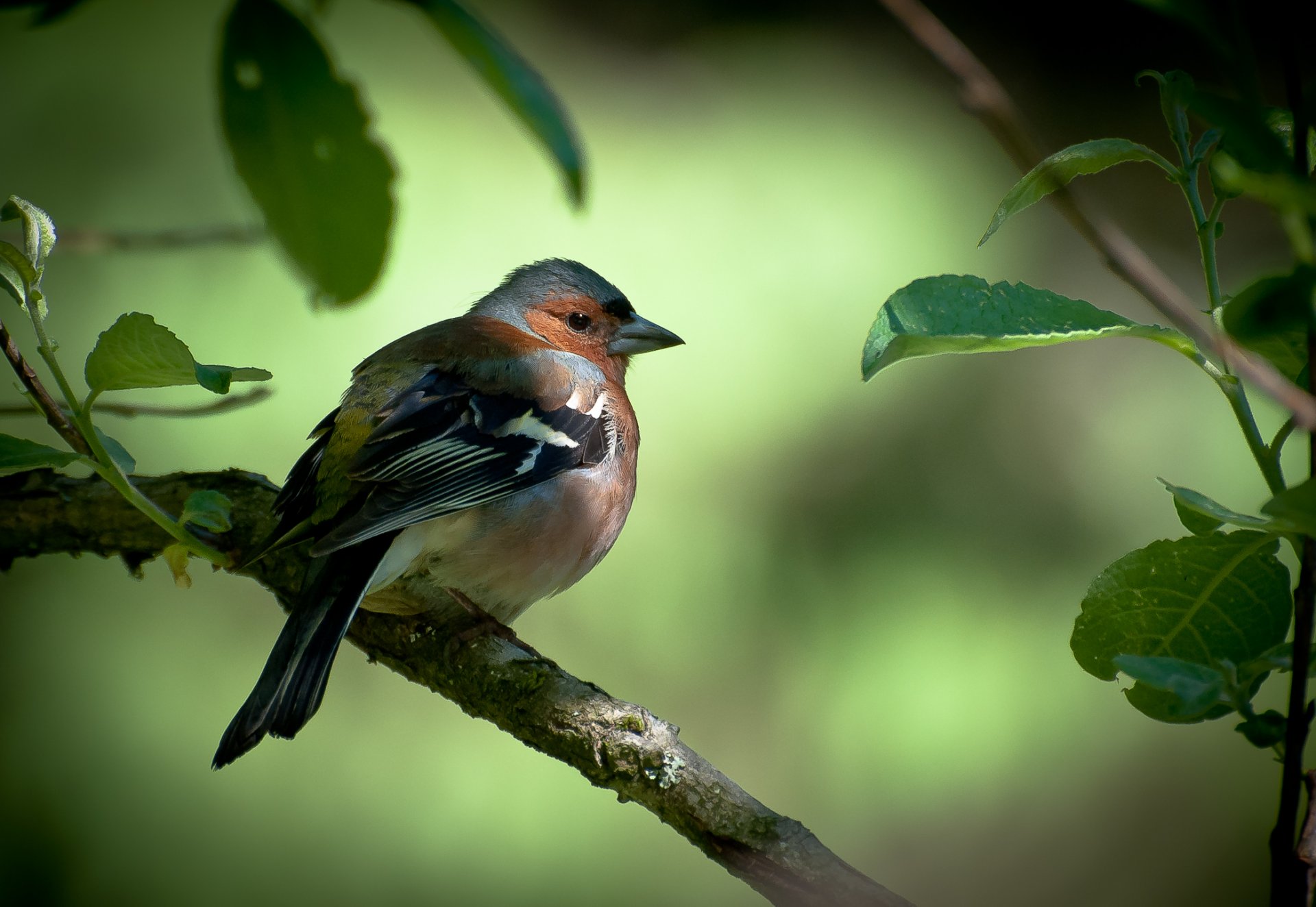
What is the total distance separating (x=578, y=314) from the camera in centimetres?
363

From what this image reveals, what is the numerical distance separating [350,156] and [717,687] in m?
3.43

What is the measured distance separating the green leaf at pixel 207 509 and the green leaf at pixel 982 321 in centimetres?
117

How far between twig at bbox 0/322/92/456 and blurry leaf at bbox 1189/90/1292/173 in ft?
4.58

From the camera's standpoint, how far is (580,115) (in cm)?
515

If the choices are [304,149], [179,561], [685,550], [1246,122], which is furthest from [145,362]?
[685,550]

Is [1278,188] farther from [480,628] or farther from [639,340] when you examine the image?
[639,340]

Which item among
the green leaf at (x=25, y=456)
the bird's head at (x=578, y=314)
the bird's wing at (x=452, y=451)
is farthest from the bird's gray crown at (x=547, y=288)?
the green leaf at (x=25, y=456)

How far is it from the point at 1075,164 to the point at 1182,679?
52 centimetres

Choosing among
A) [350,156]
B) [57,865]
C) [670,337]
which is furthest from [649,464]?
[350,156]

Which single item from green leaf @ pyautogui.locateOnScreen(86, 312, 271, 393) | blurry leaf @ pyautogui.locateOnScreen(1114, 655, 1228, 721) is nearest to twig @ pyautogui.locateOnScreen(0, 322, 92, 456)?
green leaf @ pyautogui.locateOnScreen(86, 312, 271, 393)

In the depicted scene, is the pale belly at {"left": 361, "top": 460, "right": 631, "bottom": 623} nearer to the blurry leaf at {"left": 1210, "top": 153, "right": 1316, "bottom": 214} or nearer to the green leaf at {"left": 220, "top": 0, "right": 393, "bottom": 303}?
the green leaf at {"left": 220, "top": 0, "right": 393, "bottom": 303}

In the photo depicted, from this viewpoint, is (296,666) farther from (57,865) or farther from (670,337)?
(57,865)

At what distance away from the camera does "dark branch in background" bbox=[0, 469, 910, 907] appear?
64.6 inches

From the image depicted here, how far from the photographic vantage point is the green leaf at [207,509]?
1744mm
